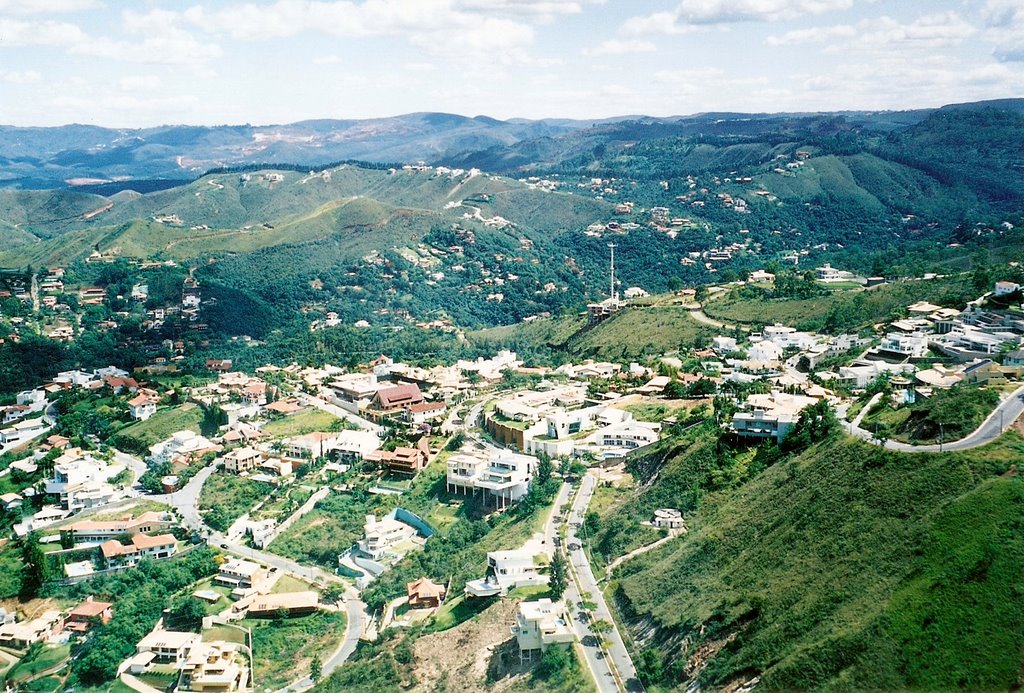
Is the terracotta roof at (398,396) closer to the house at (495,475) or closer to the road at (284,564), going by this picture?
the road at (284,564)

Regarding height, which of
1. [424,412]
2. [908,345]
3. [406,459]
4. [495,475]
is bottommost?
[424,412]

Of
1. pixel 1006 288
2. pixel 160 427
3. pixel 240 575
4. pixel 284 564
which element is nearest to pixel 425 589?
pixel 284 564

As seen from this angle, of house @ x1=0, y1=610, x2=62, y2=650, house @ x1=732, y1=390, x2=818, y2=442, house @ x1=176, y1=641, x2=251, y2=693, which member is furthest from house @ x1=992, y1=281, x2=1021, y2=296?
house @ x1=0, y1=610, x2=62, y2=650

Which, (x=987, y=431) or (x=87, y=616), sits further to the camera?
(x=87, y=616)

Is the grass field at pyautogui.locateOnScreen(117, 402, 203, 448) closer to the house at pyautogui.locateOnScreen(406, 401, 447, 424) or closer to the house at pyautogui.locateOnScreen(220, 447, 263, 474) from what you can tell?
the house at pyautogui.locateOnScreen(220, 447, 263, 474)

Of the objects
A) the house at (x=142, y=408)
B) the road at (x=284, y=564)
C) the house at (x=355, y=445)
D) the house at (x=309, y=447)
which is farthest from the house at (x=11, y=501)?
the house at (x=355, y=445)

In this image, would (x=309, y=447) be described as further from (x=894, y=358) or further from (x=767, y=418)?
(x=894, y=358)

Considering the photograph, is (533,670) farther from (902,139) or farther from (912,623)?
(902,139)
